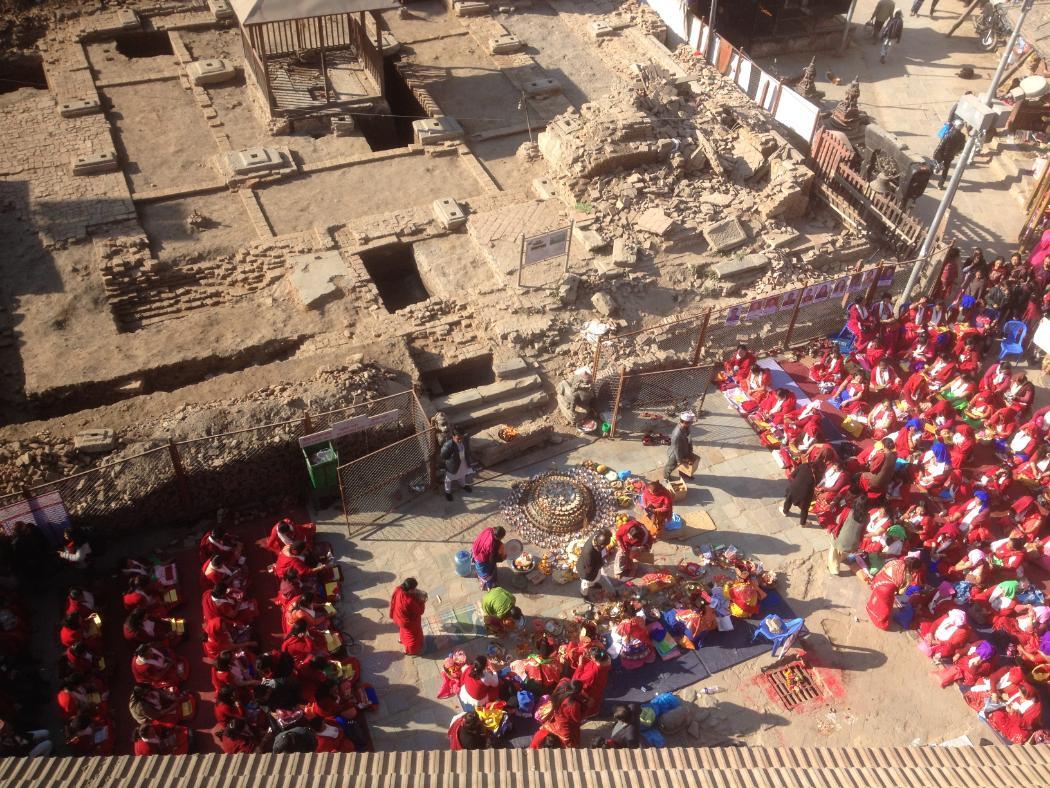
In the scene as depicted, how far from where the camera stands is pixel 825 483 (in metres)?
12.6

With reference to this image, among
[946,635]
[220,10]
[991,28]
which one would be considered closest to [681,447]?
[946,635]

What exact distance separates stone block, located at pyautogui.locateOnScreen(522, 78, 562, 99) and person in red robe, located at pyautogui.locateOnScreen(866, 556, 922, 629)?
1410 cm

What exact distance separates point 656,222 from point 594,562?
7.83 metres

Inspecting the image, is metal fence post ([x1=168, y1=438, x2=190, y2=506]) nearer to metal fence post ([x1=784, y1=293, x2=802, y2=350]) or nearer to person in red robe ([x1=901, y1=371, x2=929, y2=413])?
metal fence post ([x1=784, y1=293, x2=802, y2=350])

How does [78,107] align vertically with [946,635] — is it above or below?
above

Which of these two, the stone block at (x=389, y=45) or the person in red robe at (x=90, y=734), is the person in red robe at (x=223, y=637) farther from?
the stone block at (x=389, y=45)

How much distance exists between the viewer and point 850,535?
11711 mm

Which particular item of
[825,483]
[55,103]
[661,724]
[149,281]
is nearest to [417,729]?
[661,724]

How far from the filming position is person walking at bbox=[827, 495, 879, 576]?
37.7 ft

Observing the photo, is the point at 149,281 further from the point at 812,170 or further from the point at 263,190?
the point at 812,170

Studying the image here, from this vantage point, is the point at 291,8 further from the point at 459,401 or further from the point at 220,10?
the point at 459,401

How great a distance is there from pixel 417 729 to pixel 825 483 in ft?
22.3

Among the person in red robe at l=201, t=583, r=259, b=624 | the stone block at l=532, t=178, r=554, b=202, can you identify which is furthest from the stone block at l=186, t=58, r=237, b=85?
the person in red robe at l=201, t=583, r=259, b=624

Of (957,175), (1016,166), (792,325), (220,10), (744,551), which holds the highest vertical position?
(957,175)
